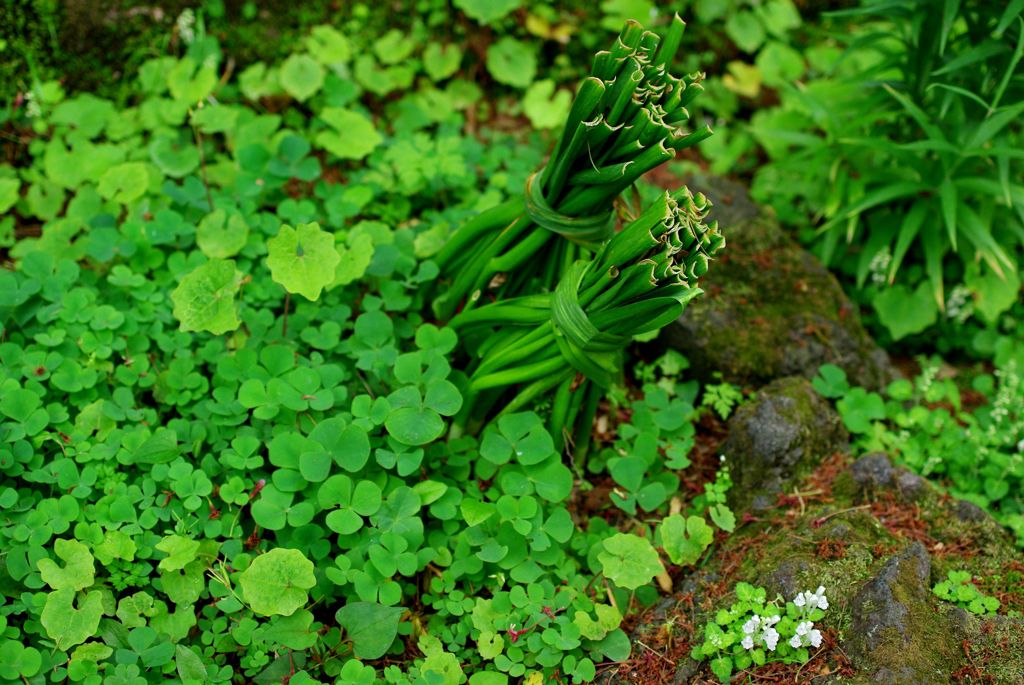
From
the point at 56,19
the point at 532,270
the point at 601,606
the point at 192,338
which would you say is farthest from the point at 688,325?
the point at 56,19

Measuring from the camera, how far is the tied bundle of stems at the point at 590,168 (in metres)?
2.18

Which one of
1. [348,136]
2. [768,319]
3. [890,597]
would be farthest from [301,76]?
[890,597]

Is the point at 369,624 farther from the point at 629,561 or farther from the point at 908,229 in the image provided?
the point at 908,229

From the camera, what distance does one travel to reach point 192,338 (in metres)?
2.77

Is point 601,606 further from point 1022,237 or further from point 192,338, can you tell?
point 1022,237

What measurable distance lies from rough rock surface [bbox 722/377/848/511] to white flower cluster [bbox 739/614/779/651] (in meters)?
0.53

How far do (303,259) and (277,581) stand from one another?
95 cm

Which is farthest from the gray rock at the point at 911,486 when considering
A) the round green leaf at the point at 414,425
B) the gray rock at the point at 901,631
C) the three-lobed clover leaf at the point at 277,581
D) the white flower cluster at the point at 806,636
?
the three-lobed clover leaf at the point at 277,581

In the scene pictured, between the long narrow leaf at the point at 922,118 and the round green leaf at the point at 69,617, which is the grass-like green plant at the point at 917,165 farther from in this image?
the round green leaf at the point at 69,617

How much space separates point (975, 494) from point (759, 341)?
842 mm

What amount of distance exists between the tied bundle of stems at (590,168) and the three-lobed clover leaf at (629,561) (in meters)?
0.80

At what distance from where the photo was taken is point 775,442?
2635mm

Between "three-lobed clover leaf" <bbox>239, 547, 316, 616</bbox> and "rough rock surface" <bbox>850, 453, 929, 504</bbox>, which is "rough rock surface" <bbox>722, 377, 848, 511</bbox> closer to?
"rough rock surface" <bbox>850, 453, 929, 504</bbox>

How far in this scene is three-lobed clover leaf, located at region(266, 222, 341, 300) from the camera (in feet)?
8.24
